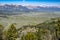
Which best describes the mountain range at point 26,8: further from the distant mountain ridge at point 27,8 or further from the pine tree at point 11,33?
the pine tree at point 11,33

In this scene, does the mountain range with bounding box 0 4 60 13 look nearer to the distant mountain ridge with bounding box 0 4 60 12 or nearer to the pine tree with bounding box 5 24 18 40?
the distant mountain ridge with bounding box 0 4 60 12

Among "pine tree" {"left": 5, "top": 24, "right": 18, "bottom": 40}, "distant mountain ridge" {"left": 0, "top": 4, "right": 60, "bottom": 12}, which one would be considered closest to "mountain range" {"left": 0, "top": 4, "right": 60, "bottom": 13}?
"distant mountain ridge" {"left": 0, "top": 4, "right": 60, "bottom": 12}

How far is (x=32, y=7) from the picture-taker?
8914 millimetres

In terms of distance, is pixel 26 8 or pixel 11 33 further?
pixel 26 8

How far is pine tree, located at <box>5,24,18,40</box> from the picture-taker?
25.7 ft

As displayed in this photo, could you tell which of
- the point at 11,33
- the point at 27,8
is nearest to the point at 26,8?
the point at 27,8

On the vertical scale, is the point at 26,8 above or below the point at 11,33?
above

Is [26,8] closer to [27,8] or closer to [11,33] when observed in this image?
[27,8]

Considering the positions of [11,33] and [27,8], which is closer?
[11,33]

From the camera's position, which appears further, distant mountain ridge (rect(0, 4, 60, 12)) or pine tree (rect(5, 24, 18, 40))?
distant mountain ridge (rect(0, 4, 60, 12))

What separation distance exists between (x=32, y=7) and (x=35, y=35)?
6.04 feet

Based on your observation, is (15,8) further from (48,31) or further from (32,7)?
(48,31)

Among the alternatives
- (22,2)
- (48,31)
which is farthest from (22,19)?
(48,31)

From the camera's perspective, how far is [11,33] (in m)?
7.94
